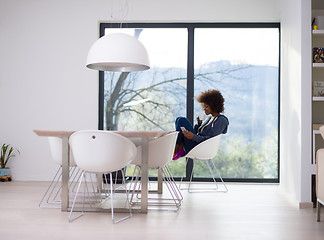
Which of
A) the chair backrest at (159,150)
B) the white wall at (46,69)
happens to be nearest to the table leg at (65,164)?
the chair backrest at (159,150)

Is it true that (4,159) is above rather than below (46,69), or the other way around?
below

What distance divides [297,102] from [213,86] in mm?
Answer: 1861

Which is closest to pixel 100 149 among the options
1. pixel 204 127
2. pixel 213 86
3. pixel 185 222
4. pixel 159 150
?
pixel 159 150

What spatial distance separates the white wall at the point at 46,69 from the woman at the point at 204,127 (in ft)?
4.47

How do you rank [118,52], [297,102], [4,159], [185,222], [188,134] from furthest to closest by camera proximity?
[4,159] → [188,134] → [297,102] → [118,52] → [185,222]

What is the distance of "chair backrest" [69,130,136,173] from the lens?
3527mm

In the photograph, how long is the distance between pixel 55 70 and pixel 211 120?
2455mm

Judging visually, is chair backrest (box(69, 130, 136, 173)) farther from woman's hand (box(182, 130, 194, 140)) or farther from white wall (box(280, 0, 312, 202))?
white wall (box(280, 0, 312, 202))

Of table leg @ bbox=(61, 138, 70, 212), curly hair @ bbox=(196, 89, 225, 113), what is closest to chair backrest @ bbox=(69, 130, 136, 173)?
table leg @ bbox=(61, 138, 70, 212)

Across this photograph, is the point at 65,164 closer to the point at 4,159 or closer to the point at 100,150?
the point at 100,150

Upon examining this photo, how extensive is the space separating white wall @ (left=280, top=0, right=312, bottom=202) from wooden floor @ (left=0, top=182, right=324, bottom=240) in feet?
1.06

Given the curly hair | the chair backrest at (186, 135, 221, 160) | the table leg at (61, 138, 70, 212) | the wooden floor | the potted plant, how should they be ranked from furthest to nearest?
the potted plant, the curly hair, the chair backrest at (186, 135, 221, 160), the table leg at (61, 138, 70, 212), the wooden floor

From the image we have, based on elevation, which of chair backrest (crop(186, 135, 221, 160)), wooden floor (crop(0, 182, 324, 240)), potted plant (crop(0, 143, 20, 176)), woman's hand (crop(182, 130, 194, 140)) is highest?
woman's hand (crop(182, 130, 194, 140))

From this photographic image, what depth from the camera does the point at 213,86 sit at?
624cm
